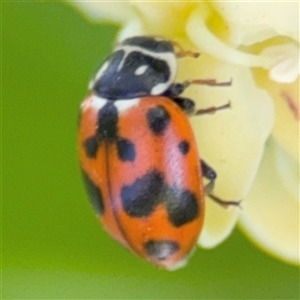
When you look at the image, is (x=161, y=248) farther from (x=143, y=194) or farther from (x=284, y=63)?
(x=284, y=63)

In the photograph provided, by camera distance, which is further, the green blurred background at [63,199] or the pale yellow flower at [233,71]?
the green blurred background at [63,199]

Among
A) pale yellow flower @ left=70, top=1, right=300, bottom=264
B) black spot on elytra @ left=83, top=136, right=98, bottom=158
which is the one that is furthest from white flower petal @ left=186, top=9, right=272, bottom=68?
black spot on elytra @ left=83, top=136, right=98, bottom=158

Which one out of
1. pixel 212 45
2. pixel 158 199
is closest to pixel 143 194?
pixel 158 199

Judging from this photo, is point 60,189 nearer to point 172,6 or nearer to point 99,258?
point 99,258

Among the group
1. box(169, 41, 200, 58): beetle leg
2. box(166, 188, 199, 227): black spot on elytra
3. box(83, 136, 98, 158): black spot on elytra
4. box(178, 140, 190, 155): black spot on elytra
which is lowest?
box(166, 188, 199, 227): black spot on elytra

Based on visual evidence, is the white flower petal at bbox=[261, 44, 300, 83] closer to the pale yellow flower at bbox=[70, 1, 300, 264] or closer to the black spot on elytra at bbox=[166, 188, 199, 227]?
the pale yellow flower at bbox=[70, 1, 300, 264]

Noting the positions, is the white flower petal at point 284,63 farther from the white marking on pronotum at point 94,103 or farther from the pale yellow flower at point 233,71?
the white marking on pronotum at point 94,103

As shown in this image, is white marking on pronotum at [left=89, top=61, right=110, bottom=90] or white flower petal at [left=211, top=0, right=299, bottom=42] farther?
white marking on pronotum at [left=89, top=61, right=110, bottom=90]

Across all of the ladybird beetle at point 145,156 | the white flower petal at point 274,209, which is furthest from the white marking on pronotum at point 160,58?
the white flower petal at point 274,209
